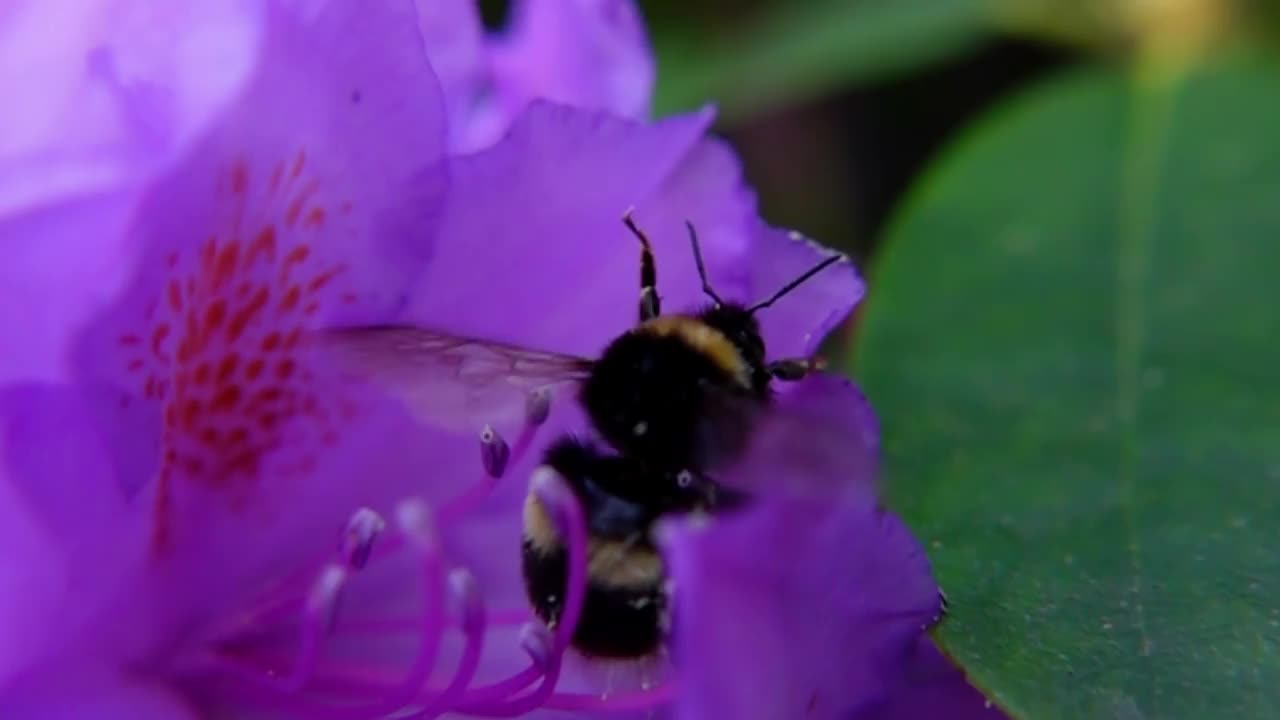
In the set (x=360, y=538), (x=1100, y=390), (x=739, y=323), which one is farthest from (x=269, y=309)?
(x=1100, y=390)

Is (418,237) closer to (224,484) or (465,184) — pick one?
(465,184)

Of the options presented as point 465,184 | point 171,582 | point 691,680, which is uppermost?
point 465,184

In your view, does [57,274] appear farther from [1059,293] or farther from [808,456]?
[1059,293]

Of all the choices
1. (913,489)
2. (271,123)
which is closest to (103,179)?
(271,123)

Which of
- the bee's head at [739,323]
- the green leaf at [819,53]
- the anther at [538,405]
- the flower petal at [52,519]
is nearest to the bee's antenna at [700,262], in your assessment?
the bee's head at [739,323]

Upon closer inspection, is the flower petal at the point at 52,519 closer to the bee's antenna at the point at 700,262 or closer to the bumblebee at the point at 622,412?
the bumblebee at the point at 622,412

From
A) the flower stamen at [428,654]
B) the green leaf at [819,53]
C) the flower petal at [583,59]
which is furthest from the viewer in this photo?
the green leaf at [819,53]
